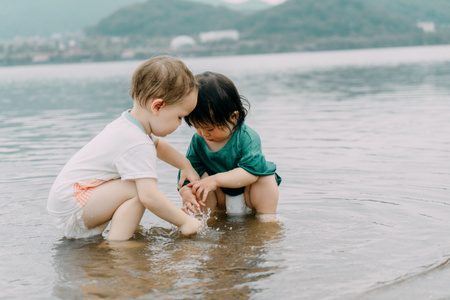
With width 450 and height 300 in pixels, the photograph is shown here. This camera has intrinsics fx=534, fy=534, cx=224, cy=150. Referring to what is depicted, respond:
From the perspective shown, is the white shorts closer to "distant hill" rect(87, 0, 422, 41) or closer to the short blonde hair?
the short blonde hair

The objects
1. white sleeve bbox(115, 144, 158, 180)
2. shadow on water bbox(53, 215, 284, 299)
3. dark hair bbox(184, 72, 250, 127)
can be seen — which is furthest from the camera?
dark hair bbox(184, 72, 250, 127)

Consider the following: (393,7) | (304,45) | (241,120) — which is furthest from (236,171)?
(393,7)

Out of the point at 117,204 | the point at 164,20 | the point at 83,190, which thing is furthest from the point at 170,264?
the point at 164,20

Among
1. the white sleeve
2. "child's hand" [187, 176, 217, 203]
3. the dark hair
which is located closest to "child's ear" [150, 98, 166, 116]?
the white sleeve

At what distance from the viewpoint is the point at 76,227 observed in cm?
281

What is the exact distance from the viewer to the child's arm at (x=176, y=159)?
3.04 meters

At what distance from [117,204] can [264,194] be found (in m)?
0.90

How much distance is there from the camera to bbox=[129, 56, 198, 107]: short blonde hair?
2.53 m

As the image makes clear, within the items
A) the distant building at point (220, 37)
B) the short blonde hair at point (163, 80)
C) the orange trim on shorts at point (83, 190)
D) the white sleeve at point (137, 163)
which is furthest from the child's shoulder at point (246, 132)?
the distant building at point (220, 37)

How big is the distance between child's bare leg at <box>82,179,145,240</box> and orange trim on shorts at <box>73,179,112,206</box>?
0.07ft

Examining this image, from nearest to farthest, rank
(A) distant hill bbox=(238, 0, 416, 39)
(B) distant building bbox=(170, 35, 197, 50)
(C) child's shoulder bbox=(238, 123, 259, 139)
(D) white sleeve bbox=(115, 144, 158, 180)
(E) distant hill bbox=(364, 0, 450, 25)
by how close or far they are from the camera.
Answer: (D) white sleeve bbox=(115, 144, 158, 180)
(C) child's shoulder bbox=(238, 123, 259, 139)
(B) distant building bbox=(170, 35, 197, 50)
(A) distant hill bbox=(238, 0, 416, 39)
(E) distant hill bbox=(364, 0, 450, 25)

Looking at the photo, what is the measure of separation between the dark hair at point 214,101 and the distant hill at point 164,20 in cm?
12403

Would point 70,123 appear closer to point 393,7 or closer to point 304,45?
point 304,45

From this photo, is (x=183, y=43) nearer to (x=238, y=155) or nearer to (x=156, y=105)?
(x=238, y=155)
